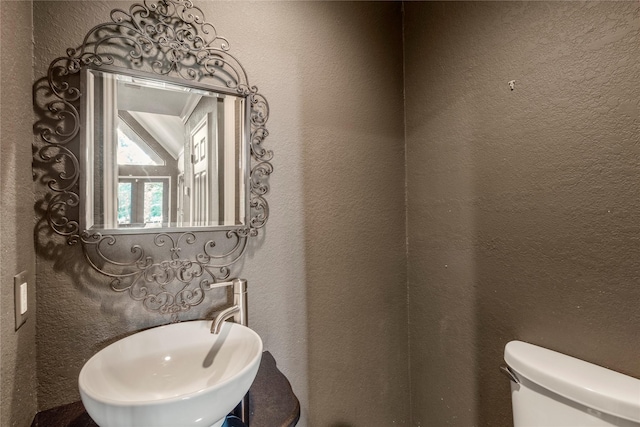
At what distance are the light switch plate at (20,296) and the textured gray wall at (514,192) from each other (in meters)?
1.38

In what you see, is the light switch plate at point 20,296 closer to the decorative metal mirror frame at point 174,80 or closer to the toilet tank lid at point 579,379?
the decorative metal mirror frame at point 174,80

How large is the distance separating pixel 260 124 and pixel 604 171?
1.10m

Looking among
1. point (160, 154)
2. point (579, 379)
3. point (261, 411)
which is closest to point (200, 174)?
point (160, 154)

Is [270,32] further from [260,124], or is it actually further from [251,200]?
[251,200]

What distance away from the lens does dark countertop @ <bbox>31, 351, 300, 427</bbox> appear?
2.36 ft

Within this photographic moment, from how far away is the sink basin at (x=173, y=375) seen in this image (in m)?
0.53

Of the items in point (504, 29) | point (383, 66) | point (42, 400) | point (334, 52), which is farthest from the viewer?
point (383, 66)

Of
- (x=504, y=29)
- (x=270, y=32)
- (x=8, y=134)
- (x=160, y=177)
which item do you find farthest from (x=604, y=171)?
(x=8, y=134)

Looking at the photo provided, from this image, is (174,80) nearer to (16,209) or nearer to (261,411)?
(16,209)

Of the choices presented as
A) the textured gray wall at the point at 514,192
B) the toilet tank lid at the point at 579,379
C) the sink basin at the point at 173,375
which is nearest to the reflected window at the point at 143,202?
the sink basin at the point at 173,375

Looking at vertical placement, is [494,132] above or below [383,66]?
below

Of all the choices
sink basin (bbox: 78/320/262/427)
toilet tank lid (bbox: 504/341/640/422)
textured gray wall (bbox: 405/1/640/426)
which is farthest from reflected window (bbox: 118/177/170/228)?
toilet tank lid (bbox: 504/341/640/422)

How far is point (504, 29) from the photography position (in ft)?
3.37

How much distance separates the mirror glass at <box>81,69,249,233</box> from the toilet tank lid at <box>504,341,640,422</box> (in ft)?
3.37
